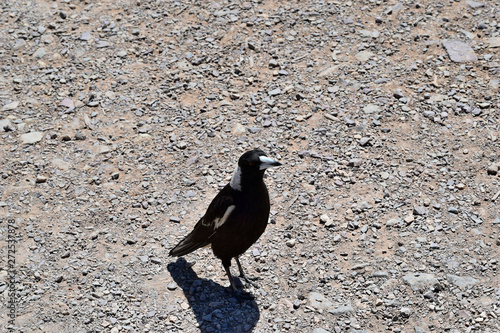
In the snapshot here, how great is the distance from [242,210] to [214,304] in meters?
1.11

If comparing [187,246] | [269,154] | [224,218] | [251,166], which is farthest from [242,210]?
[269,154]

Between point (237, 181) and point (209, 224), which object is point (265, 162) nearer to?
point (237, 181)

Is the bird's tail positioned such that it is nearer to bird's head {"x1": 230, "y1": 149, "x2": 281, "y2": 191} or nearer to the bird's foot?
the bird's foot

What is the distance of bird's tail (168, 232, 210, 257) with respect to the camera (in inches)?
262

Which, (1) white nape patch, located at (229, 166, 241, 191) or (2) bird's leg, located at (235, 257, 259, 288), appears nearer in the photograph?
(1) white nape patch, located at (229, 166, 241, 191)

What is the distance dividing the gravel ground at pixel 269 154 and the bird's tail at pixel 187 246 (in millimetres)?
247

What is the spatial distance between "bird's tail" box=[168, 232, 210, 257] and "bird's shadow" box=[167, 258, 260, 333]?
Result: 24 centimetres

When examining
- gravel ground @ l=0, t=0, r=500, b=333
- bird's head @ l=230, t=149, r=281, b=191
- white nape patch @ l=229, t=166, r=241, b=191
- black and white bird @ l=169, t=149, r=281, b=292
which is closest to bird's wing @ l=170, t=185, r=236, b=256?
black and white bird @ l=169, t=149, r=281, b=292

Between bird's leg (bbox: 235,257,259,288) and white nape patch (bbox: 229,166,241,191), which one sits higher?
white nape patch (bbox: 229,166,241,191)

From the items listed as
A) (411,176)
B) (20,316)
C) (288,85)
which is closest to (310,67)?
(288,85)

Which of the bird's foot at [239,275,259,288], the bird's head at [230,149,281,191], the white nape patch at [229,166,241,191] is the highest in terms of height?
the bird's head at [230,149,281,191]

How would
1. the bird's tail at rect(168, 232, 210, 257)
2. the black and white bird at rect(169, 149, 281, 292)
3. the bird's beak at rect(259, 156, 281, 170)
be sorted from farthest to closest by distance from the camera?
the bird's tail at rect(168, 232, 210, 257), the black and white bird at rect(169, 149, 281, 292), the bird's beak at rect(259, 156, 281, 170)

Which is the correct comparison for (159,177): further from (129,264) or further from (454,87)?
(454,87)

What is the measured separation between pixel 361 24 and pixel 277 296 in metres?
5.37
